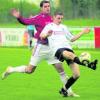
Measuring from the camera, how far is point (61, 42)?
11242 mm

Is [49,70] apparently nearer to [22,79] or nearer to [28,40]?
[22,79]

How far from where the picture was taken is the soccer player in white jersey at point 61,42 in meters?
11.0

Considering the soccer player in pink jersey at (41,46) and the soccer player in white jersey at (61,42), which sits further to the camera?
the soccer player in pink jersey at (41,46)

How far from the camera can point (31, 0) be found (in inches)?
1683

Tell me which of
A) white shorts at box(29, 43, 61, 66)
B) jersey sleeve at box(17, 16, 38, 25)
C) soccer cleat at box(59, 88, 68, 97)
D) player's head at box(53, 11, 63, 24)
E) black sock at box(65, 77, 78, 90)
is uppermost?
player's head at box(53, 11, 63, 24)

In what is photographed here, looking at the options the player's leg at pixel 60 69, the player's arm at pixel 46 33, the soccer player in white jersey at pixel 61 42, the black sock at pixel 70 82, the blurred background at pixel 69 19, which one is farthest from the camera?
the blurred background at pixel 69 19

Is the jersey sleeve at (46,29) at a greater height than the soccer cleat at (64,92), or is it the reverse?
the jersey sleeve at (46,29)

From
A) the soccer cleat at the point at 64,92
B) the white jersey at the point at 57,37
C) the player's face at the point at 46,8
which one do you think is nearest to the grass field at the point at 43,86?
the soccer cleat at the point at 64,92

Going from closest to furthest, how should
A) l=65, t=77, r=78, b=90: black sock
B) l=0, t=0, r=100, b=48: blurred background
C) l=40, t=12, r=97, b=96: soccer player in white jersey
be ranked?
l=40, t=12, r=97, b=96: soccer player in white jersey, l=65, t=77, r=78, b=90: black sock, l=0, t=0, r=100, b=48: blurred background

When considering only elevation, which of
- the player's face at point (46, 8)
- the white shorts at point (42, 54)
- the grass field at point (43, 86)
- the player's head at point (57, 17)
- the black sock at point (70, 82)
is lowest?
the grass field at point (43, 86)

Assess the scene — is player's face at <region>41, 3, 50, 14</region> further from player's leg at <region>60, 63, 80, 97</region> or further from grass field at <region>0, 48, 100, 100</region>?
grass field at <region>0, 48, 100, 100</region>

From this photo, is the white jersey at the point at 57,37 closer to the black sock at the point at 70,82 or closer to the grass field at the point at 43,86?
the black sock at the point at 70,82

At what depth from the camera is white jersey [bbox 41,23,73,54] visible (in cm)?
1123

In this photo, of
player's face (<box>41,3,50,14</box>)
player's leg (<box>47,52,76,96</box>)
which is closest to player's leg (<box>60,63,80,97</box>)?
player's leg (<box>47,52,76,96</box>)
